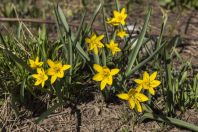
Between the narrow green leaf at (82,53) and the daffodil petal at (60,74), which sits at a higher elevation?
the narrow green leaf at (82,53)

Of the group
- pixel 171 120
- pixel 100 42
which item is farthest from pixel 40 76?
pixel 171 120

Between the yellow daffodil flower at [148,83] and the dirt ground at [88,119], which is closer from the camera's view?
the yellow daffodil flower at [148,83]

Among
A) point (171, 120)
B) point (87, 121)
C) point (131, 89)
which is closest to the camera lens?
point (131, 89)

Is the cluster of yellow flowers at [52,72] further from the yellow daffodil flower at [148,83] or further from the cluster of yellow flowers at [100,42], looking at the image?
the yellow daffodil flower at [148,83]

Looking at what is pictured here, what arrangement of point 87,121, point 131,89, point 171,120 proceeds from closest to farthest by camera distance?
point 131,89, point 171,120, point 87,121

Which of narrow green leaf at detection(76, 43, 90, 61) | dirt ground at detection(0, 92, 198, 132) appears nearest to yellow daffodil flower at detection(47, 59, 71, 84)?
narrow green leaf at detection(76, 43, 90, 61)

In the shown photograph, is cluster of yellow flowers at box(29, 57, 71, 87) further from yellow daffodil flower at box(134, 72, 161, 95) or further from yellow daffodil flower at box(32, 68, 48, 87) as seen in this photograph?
yellow daffodil flower at box(134, 72, 161, 95)

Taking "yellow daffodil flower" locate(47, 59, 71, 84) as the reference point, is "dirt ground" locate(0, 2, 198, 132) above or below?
below

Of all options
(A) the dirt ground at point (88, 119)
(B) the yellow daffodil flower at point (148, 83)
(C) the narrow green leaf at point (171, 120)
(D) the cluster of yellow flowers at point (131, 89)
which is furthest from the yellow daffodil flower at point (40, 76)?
(C) the narrow green leaf at point (171, 120)

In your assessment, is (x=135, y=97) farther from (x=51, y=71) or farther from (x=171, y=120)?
(x=51, y=71)

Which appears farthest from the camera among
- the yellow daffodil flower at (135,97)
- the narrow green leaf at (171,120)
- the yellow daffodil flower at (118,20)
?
the yellow daffodil flower at (118,20)

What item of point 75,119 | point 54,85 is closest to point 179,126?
point 75,119

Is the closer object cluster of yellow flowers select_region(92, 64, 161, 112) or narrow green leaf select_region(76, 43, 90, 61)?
cluster of yellow flowers select_region(92, 64, 161, 112)
